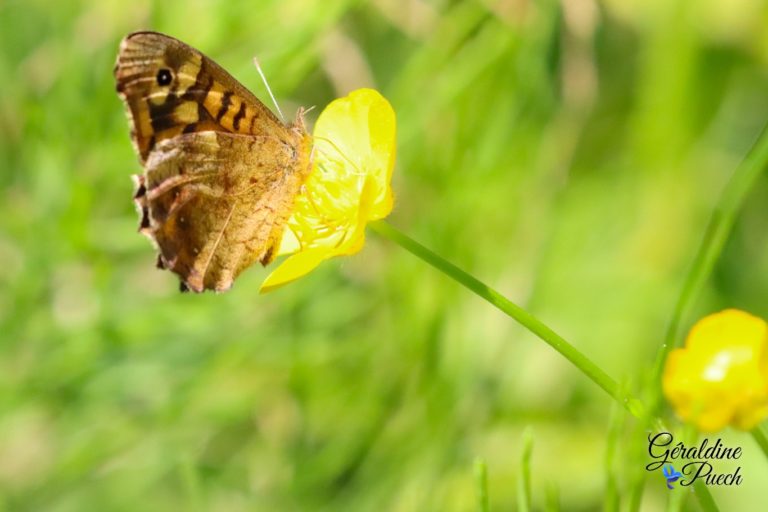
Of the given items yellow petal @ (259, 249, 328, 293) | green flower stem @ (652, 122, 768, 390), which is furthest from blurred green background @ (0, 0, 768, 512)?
green flower stem @ (652, 122, 768, 390)

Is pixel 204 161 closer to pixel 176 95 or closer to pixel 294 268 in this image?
pixel 176 95

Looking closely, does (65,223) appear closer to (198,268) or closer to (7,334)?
(7,334)

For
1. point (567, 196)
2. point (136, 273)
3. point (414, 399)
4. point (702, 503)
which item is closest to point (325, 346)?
point (414, 399)

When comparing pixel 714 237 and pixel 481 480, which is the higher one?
pixel 714 237

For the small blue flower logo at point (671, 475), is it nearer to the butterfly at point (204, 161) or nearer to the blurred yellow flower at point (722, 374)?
the blurred yellow flower at point (722, 374)

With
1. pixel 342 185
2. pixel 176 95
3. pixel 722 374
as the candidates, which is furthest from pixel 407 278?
pixel 722 374

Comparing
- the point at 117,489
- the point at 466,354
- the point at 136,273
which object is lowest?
the point at 117,489

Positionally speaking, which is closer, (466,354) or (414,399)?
(414,399)
